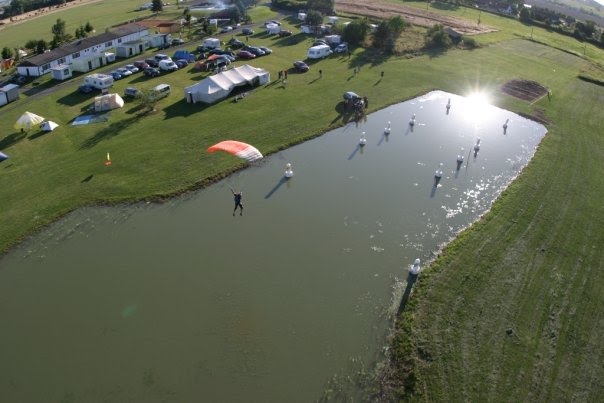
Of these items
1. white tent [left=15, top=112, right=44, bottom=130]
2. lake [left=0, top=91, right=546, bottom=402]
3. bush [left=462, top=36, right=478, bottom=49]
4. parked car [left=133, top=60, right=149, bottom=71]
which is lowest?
lake [left=0, top=91, right=546, bottom=402]

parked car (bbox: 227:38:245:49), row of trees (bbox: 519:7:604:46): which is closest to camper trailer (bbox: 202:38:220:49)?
parked car (bbox: 227:38:245:49)

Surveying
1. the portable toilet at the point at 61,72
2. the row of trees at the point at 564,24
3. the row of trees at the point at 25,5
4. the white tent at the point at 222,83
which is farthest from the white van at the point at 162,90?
the row of trees at the point at 564,24

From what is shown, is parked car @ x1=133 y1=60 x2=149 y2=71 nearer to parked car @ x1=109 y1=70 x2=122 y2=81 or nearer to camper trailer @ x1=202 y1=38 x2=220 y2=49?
parked car @ x1=109 y1=70 x2=122 y2=81

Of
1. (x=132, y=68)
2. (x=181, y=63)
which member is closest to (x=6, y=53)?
(x=132, y=68)

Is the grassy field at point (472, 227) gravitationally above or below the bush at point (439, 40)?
below

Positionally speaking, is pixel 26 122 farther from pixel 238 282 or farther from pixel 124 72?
pixel 238 282

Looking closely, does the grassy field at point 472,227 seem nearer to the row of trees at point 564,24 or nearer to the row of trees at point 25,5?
the row of trees at point 564,24
